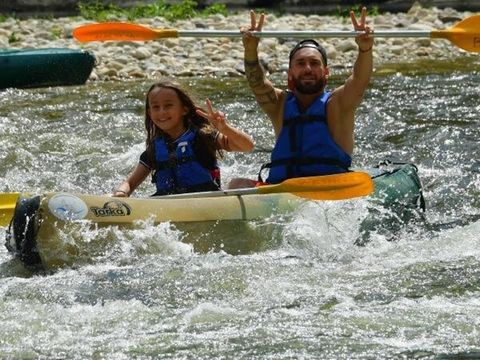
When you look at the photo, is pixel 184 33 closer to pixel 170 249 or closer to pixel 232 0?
pixel 170 249

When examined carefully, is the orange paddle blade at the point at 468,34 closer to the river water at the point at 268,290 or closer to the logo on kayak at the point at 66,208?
the river water at the point at 268,290

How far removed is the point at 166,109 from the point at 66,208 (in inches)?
35.9

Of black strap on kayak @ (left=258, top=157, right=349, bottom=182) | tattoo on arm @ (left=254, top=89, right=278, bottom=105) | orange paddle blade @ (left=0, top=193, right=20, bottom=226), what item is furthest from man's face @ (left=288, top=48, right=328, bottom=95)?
orange paddle blade @ (left=0, top=193, right=20, bottom=226)

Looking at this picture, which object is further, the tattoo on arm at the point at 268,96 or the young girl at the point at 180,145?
the tattoo on arm at the point at 268,96

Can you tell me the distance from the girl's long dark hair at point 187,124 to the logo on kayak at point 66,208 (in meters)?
0.78

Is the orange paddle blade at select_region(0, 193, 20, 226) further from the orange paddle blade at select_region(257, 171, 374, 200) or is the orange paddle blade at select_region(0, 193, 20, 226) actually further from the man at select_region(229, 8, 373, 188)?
the orange paddle blade at select_region(257, 171, 374, 200)

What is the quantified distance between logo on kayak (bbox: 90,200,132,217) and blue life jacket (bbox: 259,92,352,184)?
106 centimetres

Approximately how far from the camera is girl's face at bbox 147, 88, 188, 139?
5.82 metres

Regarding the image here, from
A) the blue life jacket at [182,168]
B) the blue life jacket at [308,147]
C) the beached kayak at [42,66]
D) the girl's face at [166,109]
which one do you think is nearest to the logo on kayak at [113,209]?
the blue life jacket at [182,168]

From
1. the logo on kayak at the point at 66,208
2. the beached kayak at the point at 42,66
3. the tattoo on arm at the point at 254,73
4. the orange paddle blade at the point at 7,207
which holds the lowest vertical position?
the beached kayak at the point at 42,66

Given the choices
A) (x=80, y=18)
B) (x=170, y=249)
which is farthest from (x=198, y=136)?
(x=80, y=18)

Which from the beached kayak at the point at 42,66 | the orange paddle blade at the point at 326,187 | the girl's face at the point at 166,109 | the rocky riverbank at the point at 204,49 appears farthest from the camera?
the rocky riverbank at the point at 204,49

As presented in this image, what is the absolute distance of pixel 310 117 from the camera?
19.7 feet

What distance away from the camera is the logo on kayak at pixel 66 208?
5.19m
